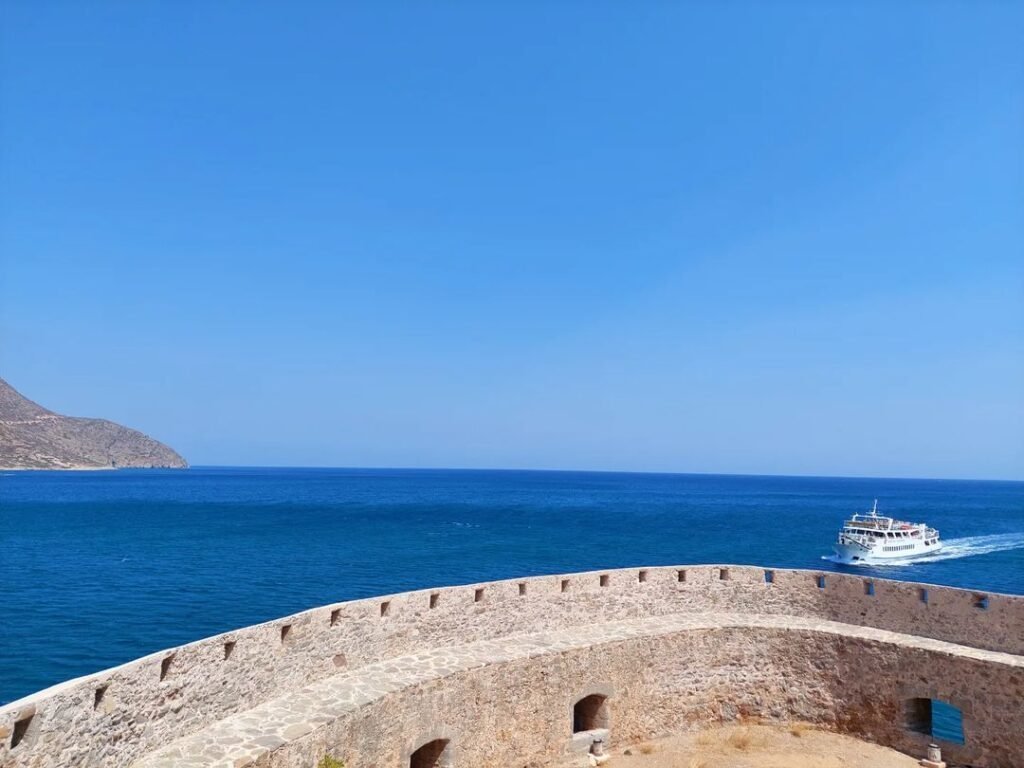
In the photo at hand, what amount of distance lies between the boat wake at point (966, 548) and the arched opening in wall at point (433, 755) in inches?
1589

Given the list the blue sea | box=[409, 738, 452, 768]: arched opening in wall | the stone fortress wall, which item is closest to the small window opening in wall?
the stone fortress wall

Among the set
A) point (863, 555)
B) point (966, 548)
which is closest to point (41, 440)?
point (863, 555)

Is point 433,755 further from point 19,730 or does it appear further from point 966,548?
point 966,548

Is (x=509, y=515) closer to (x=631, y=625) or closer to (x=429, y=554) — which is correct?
(x=429, y=554)

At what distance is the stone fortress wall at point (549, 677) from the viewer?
27.0 feet

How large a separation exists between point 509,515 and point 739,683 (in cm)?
5758

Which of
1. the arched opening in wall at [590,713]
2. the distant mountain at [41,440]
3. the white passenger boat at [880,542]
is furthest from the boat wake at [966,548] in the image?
the distant mountain at [41,440]

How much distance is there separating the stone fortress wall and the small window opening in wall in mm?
18

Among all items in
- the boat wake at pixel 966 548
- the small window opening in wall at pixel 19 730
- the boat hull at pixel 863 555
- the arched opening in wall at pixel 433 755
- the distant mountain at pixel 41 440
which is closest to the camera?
the small window opening in wall at pixel 19 730

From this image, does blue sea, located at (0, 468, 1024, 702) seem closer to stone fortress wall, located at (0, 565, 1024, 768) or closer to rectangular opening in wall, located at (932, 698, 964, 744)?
stone fortress wall, located at (0, 565, 1024, 768)

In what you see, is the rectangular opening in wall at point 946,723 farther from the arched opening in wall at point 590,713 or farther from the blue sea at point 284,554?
the blue sea at point 284,554

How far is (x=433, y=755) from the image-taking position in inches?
439

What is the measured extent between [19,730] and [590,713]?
1036 cm

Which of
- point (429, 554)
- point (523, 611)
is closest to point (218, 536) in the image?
point (429, 554)
